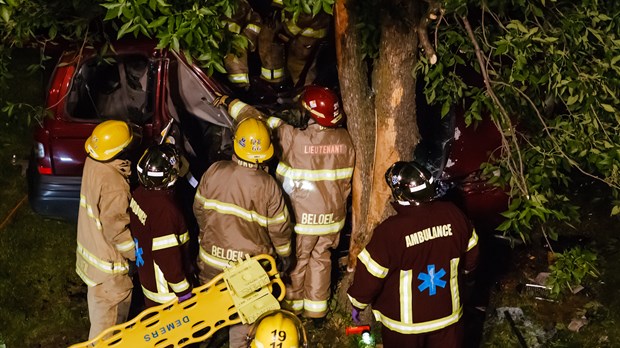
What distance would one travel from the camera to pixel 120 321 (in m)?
5.42

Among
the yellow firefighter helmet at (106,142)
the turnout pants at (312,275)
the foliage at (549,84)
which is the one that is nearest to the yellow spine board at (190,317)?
the turnout pants at (312,275)

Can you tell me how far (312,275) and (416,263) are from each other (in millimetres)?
1623

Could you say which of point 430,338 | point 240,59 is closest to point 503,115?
point 430,338

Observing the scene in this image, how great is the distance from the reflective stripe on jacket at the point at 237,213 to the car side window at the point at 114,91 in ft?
5.00

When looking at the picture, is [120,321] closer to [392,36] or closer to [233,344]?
[233,344]

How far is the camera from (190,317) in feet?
15.3

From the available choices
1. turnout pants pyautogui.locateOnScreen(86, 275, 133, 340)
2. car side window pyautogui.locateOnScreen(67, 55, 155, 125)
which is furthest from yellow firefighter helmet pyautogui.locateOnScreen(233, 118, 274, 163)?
car side window pyautogui.locateOnScreen(67, 55, 155, 125)

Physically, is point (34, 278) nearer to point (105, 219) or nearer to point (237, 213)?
point (105, 219)

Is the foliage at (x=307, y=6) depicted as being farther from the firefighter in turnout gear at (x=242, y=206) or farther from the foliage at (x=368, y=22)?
the firefighter in turnout gear at (x=242, y=206)

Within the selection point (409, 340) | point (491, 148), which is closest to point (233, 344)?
point (409, 340)

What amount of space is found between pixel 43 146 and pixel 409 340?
142 inches

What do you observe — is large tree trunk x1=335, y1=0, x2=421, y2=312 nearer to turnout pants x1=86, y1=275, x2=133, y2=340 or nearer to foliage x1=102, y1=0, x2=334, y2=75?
foliage x1=102, y1=0, x2=334, y2=75

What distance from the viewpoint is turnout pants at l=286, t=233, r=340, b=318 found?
227 inches

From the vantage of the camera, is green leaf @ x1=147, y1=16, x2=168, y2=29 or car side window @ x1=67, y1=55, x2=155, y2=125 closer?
green leaf @ x1=147, y1=16, x2=168, y2=29
